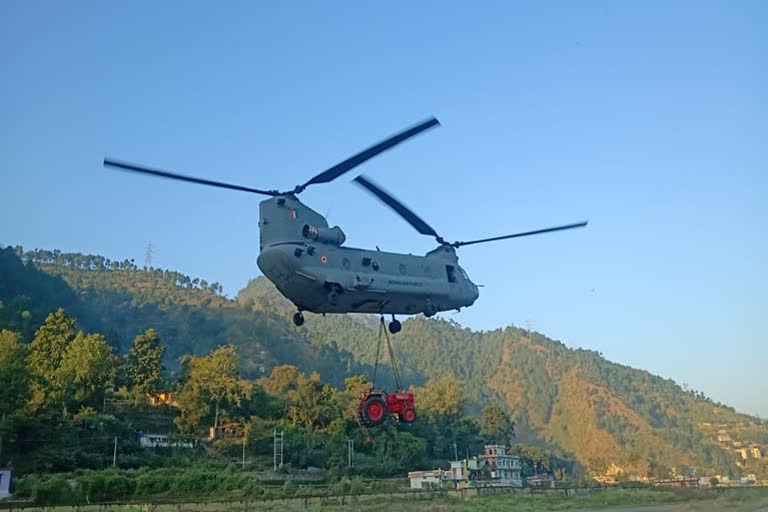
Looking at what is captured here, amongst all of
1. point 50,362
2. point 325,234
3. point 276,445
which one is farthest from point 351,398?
point 325,234

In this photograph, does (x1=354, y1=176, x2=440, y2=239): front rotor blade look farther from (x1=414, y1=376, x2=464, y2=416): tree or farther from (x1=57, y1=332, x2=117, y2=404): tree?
(x1=414, y1=376, x2=464, y2=416): tree

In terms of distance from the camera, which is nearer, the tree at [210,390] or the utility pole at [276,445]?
the utility pole at [276,445]

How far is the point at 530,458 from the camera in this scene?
427ft

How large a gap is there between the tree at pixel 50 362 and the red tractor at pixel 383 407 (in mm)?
50781

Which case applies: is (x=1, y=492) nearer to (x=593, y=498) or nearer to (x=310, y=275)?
(x=310, y=275)

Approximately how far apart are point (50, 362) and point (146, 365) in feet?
46.8

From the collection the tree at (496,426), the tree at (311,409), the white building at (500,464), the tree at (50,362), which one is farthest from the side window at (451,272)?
the tree at (496,426)

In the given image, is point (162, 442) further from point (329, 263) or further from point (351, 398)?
point (329, 263)

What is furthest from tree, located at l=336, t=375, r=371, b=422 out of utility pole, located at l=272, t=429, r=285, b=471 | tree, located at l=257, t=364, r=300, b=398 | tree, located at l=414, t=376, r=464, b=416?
tree, located at l=414, t=376, r=464, b=416

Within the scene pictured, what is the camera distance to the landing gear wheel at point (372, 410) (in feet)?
81.6

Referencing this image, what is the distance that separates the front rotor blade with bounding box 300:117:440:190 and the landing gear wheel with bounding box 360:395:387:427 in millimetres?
7986

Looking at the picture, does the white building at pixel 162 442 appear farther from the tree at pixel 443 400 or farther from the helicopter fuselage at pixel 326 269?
the helicopter fuselage at pixel 326 269

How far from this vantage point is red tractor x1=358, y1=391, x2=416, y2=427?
2491 cm

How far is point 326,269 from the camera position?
73.9 feet
